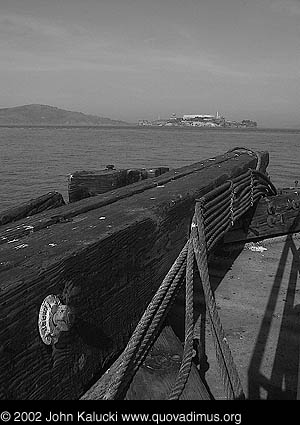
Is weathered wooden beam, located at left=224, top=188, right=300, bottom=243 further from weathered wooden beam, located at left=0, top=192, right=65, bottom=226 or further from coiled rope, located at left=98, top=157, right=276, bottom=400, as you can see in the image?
coiled rope, located at left=98, top=157, right=276, bottom=400

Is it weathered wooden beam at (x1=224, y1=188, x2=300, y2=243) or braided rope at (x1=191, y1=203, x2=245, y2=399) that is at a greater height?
braided rope at (x1=191, y1=203, x2=245, y2=399)

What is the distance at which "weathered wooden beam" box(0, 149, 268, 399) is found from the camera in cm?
170

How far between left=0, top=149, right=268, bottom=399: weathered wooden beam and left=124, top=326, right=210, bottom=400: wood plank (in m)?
0.19

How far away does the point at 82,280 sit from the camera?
207 centimetres

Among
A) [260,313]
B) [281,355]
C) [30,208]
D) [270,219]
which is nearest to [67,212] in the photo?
[30,208]

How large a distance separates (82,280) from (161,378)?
71 centimetres

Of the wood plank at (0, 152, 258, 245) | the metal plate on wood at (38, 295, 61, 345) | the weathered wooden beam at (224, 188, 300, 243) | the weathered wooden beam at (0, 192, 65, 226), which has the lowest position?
the weathered wooden beam at (224, 188, 300, 243)

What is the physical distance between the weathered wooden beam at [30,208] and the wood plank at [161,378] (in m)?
1.49

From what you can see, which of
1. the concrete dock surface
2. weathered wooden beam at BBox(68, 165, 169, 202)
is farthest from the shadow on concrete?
weathered wooden beam at BBox(68, 165, 169, 202)

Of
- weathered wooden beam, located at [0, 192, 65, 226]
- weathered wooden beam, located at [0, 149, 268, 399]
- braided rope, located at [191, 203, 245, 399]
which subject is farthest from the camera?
weathered wooden beam, located at [0, 192, 65, 226]

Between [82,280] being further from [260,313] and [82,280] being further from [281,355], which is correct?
[260,313]

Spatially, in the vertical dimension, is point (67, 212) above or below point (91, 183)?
above
